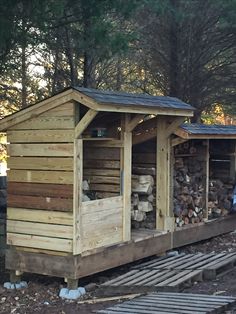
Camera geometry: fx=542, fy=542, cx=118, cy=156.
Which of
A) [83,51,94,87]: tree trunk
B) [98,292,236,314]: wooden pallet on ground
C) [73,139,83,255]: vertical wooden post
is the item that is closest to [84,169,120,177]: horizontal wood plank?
[73,139,83,255]: vertical wooden post

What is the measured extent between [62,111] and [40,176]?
37.1 inches

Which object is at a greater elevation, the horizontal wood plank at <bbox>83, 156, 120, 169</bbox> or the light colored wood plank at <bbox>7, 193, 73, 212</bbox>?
the horizontal wood plank at <bbox>83, 156, 120, 169</bbox>


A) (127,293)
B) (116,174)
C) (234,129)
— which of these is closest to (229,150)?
(234,129)

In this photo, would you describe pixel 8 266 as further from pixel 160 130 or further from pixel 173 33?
pixel 173 33

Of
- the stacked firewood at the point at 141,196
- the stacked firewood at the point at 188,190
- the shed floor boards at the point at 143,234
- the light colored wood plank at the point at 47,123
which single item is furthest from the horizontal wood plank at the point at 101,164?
the stacked firewood at the point at 188,190

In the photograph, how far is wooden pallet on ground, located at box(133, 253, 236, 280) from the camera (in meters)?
7.76

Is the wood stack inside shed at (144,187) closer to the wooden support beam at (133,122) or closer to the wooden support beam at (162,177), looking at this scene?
the wooden support beam at (162,177)

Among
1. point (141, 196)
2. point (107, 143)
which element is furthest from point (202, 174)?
point (107, 143)

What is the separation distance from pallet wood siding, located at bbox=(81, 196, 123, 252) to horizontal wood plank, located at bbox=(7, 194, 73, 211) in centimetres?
23

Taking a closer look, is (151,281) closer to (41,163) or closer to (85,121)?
(41,163)

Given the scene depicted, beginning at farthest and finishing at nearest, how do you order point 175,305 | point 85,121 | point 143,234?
point 143,234 < point 85,121 < point 175,305

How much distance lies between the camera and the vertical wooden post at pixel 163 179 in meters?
9.05

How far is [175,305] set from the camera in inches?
235

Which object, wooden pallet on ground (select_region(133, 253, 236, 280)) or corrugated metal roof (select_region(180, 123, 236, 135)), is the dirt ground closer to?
wooden pallet on ground (select_region(133, 253, 236, 280))
